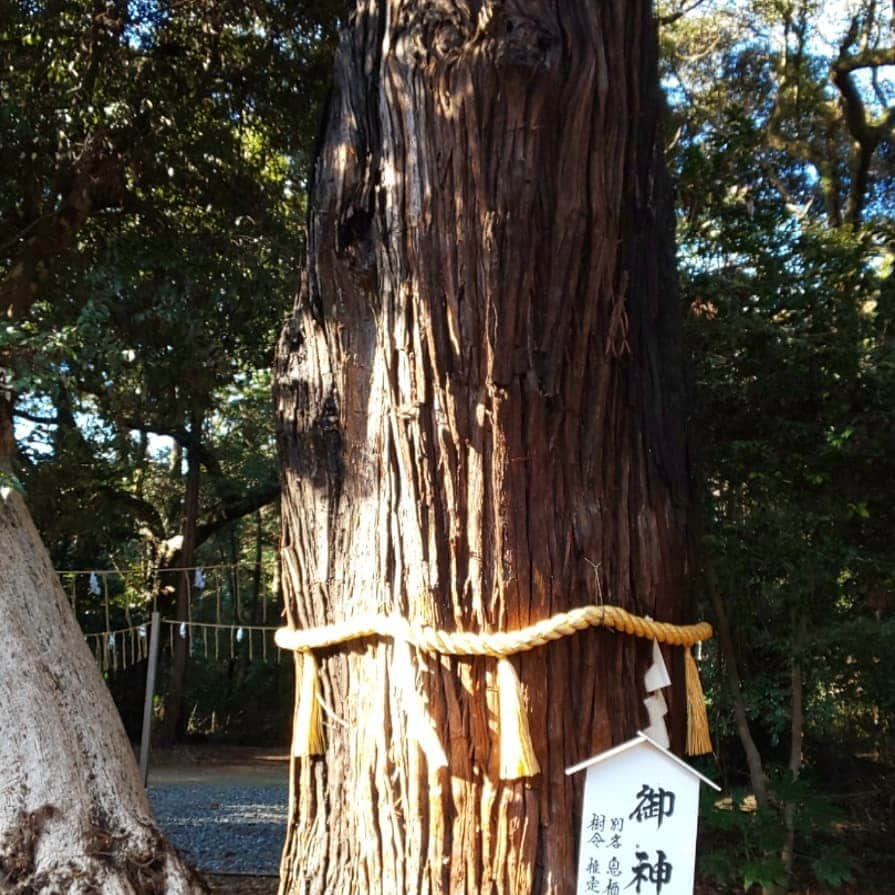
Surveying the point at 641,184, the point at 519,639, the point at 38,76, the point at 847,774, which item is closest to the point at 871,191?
the point at 847,774

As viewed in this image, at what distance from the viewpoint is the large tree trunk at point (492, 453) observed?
6.21ft

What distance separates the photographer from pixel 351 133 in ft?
7.28

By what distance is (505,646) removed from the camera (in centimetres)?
185

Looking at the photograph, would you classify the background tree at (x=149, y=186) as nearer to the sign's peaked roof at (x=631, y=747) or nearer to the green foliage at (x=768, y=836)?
the sign's peaked roof at (x=631, y=747)

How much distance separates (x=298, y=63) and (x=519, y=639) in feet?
17.1

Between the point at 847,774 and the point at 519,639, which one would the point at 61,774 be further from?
the point at 847,774

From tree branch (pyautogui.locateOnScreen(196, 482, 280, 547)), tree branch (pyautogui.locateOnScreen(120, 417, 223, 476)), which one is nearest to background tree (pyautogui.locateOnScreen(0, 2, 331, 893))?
tree branch (pyautogui.locateOnScreen(120, 417, 223, 476))

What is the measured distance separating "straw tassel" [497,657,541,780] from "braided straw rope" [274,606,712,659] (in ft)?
0.15

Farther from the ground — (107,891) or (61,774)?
(61,774)

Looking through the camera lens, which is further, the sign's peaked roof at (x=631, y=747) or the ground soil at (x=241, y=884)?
the ground soil at (x=241, y=884)

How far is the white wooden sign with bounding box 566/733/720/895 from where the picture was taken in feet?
5.92

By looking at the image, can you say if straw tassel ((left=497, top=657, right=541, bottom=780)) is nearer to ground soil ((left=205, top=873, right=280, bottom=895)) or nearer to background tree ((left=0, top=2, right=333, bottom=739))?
background tree ((left=0, top=2, right=333, bottom=739))

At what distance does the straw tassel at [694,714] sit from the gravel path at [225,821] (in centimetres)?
450

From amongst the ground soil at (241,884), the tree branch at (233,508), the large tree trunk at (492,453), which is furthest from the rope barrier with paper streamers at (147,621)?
the large tree trunk at (492,453)
